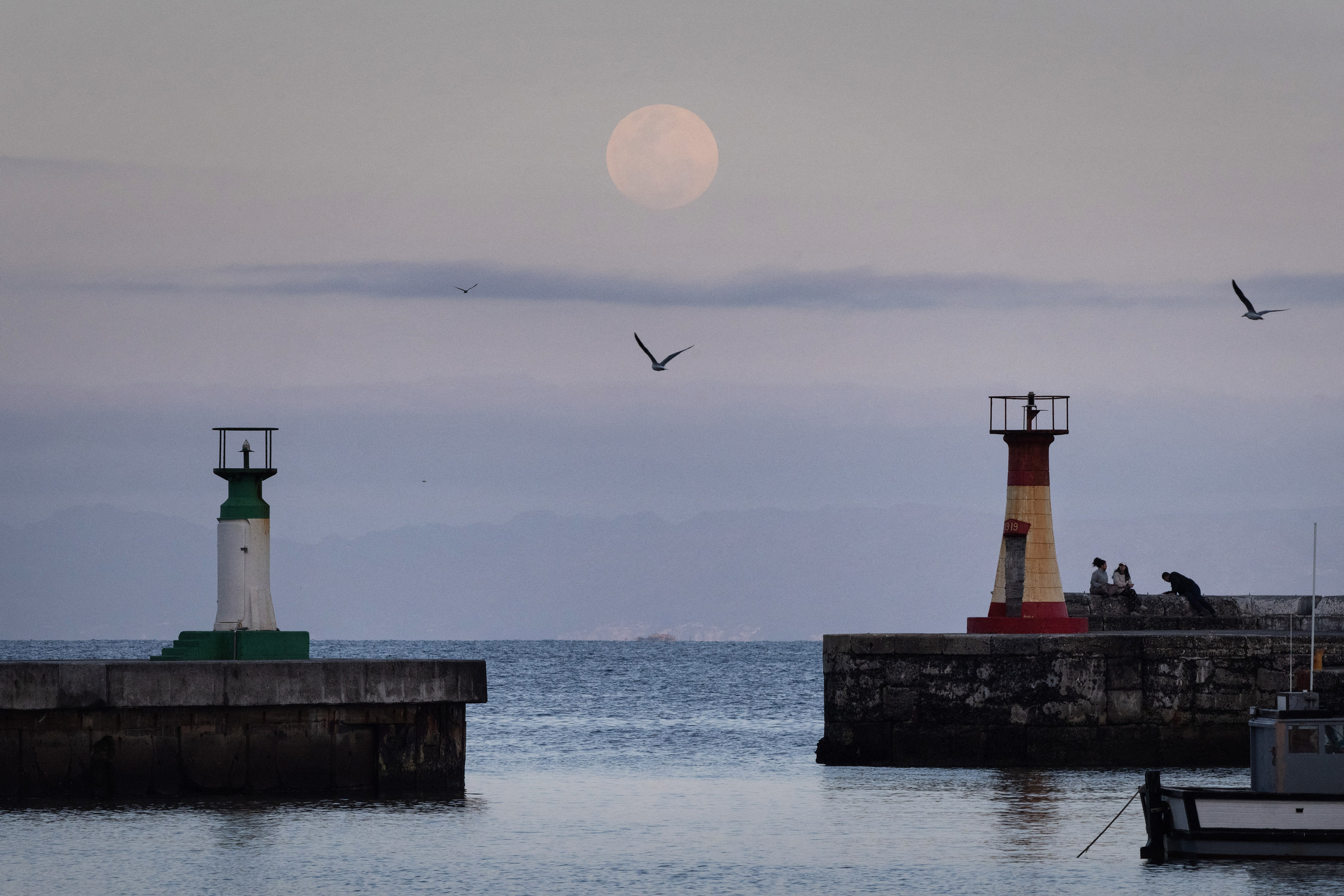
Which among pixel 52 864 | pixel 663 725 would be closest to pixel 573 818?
pixel 52 864

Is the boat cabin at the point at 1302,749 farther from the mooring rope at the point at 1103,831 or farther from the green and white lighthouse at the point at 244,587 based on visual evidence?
the green and white lighthouse at the point at 244,587

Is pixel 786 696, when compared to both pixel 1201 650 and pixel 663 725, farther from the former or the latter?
pixel 1201 650

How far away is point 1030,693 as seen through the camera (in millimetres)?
25750

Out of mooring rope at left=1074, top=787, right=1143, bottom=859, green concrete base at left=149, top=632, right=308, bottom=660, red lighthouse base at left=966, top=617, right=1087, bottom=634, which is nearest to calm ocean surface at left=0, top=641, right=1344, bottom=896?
mooring rope at left=1074, top=787, right=1143, bottom=859

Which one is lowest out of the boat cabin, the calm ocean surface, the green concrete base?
the calm ocean surface

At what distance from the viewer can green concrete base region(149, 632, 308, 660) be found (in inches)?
834

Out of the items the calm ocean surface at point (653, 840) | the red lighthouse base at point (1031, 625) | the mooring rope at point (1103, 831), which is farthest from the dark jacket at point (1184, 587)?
the mooring rope at point (1103, 831)

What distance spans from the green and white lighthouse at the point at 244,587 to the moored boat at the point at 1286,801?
9998mm

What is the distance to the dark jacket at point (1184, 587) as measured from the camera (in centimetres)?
3170

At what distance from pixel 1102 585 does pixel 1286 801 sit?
50.6 feet

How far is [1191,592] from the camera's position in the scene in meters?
31.7

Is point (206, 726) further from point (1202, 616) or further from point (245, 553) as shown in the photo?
point (1202, 616)

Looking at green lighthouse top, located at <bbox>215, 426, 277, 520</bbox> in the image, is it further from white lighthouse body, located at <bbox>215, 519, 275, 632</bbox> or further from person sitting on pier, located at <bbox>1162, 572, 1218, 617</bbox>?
person sitting on pier, located at <bbox>1162, 572, 1218, 617</bbox>

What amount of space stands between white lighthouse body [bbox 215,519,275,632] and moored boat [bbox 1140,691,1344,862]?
405 inches
